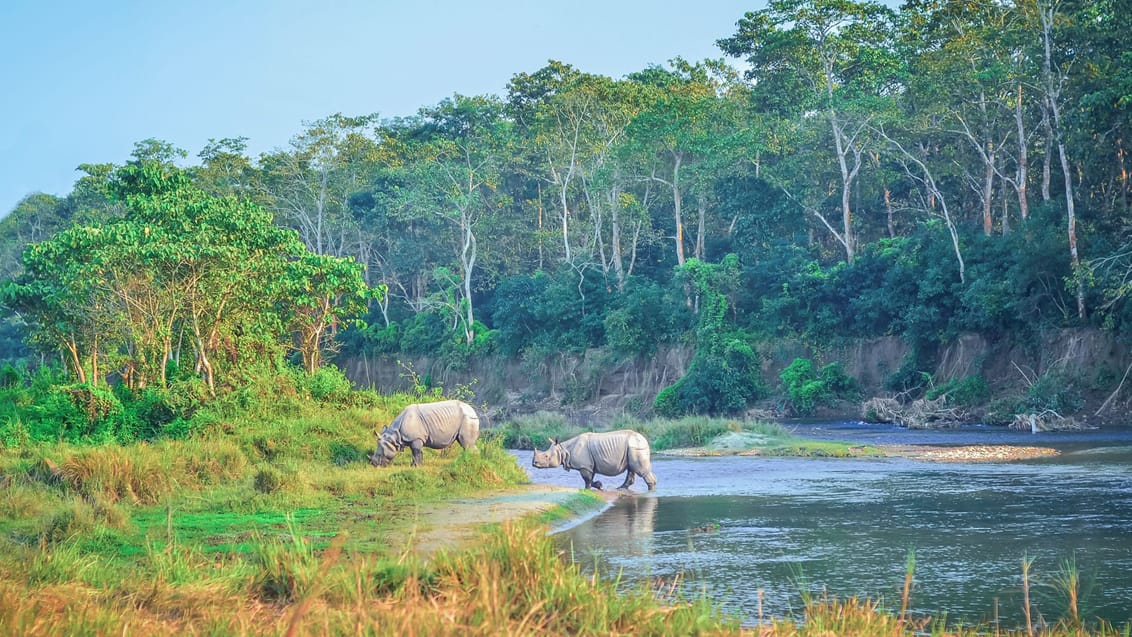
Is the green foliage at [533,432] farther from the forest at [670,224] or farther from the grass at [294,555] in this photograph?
the grass at [294,555]

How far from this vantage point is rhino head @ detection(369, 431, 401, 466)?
20312 mm

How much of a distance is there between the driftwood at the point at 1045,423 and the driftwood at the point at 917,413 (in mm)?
2441

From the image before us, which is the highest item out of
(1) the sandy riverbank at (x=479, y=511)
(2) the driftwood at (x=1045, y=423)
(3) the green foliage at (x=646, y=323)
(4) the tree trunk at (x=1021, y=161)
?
(4) the tree trunk at (x=1021, y=161)

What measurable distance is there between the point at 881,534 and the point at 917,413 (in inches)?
898

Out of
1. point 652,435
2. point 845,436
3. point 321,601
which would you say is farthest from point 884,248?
point 321,601

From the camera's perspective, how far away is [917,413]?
36.2 metres

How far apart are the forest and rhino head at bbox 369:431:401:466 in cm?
357

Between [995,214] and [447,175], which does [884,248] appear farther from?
[447,175]

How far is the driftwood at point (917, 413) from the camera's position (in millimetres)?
35594

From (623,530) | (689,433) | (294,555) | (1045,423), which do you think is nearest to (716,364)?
(689,433)

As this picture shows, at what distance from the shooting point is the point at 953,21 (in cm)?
4144

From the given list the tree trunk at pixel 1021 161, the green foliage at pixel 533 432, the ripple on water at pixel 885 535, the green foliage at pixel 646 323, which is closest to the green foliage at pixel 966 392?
the tree trunk at pixel 1021 161

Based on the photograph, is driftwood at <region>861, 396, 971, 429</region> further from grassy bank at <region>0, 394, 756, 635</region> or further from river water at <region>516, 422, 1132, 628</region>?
grassy bank at <region>0, 394, 756, 635</region>

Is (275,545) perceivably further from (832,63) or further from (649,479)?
(832,63)
